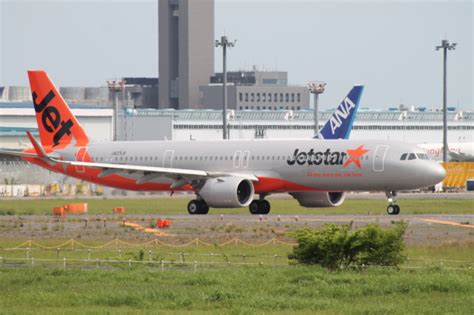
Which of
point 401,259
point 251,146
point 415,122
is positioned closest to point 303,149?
point 251,146

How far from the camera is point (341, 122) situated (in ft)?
284

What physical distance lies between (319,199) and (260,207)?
3.13m

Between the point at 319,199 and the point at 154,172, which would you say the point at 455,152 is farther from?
the point at 154,172

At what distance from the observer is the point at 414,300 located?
90.6ft

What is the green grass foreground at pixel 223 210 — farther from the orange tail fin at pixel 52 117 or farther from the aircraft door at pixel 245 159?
the orange tail fin at pixel 52 117

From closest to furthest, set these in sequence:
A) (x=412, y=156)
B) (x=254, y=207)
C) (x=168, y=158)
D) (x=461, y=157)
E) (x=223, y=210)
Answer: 1. (x=412, y=156)
2. (x=254, y=207)
3. (x=168, y=158)
4. (x=223, y=210)
5. (x=461, y=157)

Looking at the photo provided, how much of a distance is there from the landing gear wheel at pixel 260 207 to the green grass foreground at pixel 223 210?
114cm

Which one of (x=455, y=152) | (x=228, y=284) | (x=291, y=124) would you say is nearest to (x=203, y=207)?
(x=228, y=284)

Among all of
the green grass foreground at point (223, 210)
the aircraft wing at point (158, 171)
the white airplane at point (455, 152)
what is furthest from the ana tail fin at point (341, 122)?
the white airplane at point (455, 152)

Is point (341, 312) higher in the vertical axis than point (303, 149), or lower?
lower

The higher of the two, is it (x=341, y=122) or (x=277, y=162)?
(x=341, y=122)

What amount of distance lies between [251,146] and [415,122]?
12640 cm

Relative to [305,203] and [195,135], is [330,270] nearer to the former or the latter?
[305,203]

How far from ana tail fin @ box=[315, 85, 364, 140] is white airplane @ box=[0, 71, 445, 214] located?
21.6 m
